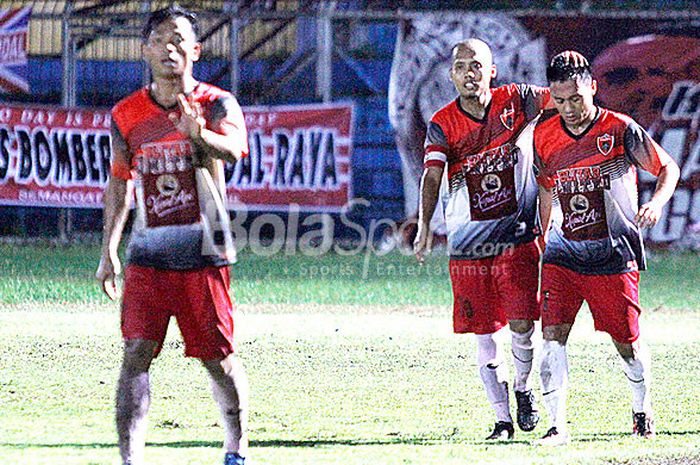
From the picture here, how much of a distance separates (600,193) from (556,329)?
786 mm

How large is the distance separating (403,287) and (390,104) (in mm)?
4390

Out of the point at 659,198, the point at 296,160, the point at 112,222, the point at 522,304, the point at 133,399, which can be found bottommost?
the point at 133,399

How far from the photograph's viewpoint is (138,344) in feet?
21.0

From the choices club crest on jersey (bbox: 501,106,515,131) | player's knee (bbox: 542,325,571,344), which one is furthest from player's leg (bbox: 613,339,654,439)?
club crest on jersey (bbox: 501,106,515,131)

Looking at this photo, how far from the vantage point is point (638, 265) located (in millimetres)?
7820

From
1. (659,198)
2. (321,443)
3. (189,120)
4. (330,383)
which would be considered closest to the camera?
(189,120)

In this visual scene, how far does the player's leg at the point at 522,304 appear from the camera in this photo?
7801 mm

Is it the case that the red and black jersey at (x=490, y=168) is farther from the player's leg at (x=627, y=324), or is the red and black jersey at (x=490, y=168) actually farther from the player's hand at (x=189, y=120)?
the player's hand at (x=189, y=120)

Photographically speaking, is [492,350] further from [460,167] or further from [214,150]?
[214,150]

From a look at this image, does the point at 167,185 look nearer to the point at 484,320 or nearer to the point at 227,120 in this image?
the point at 227,120

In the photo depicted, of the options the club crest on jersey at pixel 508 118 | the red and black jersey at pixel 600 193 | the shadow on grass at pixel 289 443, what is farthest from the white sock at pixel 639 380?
the club crest on jersey at pixel 508 118

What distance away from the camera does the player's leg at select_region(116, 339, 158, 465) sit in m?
6.36

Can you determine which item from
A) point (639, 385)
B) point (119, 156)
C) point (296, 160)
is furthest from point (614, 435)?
point (296, 160)

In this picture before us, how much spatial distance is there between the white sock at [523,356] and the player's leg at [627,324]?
406mm
